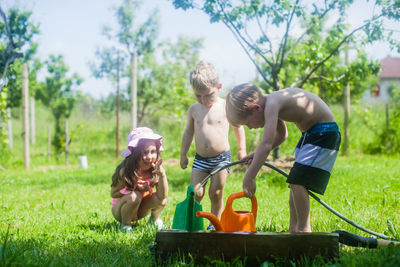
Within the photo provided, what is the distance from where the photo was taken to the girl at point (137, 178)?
315cm

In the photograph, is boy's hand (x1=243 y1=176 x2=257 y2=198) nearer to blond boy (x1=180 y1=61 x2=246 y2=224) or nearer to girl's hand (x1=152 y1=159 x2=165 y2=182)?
blond boy (x1=180 y1=61 x2=246 y2=224)

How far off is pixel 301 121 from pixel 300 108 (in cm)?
11

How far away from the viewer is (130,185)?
3.17 m

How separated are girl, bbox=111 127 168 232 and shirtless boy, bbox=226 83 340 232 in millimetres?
981

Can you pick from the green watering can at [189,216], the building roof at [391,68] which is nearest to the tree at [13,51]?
the green watering can at [189,216]

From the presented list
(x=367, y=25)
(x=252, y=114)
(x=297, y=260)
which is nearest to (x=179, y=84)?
(x=367, y=25)

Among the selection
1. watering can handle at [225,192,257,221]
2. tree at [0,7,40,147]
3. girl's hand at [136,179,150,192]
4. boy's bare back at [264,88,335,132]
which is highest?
tree at [0,7,40,147]

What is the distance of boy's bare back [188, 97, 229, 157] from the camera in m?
3.23

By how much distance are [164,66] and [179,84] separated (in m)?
6.15

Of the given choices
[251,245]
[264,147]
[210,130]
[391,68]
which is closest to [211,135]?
[210,130]

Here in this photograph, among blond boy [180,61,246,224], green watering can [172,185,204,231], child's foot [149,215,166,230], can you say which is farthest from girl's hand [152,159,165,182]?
green watering can [172,185,204,231]

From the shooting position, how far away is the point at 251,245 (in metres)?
1.99

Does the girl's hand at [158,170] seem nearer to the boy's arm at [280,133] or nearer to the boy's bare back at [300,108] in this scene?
the boy's arm at [280,133]

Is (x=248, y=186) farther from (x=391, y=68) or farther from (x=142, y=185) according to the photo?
(x=391, y=68)
